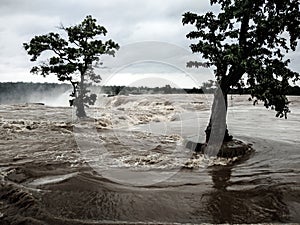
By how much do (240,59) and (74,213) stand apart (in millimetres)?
7055

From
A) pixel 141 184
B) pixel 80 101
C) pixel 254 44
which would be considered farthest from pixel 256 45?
pixel 80 101

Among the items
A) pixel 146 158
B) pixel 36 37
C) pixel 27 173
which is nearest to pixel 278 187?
pixel 146 158

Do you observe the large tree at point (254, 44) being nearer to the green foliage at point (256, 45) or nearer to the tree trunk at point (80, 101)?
the green foliage at point (256, 45)

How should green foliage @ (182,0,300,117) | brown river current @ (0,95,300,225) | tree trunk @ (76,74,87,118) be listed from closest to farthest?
1. brown river current @ (0,95,300,225)
2. green foliage @ (182,0,300,117)
3. tree trunk @ (76,74,87,118)

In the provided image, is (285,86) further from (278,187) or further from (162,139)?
(162,139)

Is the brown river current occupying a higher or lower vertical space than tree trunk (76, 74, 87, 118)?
lower

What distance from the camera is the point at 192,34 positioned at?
11664 mm

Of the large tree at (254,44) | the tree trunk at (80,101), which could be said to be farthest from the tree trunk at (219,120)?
the tree trunk at (80,101)

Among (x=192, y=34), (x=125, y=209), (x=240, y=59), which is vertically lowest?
(x=125, y=209)

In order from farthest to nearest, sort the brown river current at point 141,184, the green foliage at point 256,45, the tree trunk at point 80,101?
the tree trunk at point 80,101 → the green foliage at point 256,45 → the brown river current at point 141,184

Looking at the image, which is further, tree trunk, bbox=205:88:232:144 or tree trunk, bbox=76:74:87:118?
tree trunk, bbox=76:74:87:118

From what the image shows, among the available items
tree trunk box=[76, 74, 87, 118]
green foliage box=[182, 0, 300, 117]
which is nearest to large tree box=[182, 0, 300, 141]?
green foliage box=[182, 0, 300, 117]

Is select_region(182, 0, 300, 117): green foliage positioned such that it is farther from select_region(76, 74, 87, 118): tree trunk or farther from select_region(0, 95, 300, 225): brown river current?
select_region(76, 74, 87, 118): tree trunk

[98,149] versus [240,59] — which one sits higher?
[240,59]
